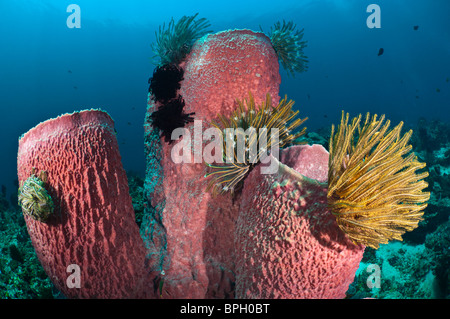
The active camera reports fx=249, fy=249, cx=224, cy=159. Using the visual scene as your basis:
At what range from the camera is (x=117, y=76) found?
2896 inches

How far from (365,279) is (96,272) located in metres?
5.44

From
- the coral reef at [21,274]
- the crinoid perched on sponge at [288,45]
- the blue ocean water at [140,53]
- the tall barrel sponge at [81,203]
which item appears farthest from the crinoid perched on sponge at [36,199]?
the blue ocean water at [140,53]

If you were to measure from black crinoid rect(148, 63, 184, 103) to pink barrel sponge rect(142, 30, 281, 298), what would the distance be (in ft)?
0.35

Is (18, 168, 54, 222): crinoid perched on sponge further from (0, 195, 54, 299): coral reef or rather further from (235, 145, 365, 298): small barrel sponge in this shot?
(235, 145, 365, 298): small barrel sponge

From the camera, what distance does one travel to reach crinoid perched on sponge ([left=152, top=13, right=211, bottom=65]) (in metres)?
3.54

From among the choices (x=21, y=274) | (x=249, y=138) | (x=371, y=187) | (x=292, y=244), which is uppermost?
(x=249, y=138)

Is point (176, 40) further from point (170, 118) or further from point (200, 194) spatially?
point (200, 194)

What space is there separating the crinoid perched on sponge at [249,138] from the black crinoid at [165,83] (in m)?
1.01

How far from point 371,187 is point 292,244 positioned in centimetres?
74

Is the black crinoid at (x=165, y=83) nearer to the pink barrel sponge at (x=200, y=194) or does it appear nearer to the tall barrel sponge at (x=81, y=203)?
the pink barrel sponge at (x=200, y=194)

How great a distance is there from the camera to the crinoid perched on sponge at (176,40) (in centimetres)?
354

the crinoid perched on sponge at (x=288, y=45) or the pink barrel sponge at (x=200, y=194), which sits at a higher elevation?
the crinoid perched on sponge at (x=288, y=45)

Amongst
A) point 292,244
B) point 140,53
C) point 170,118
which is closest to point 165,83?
point 170,118

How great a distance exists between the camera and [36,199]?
A: 229cm
